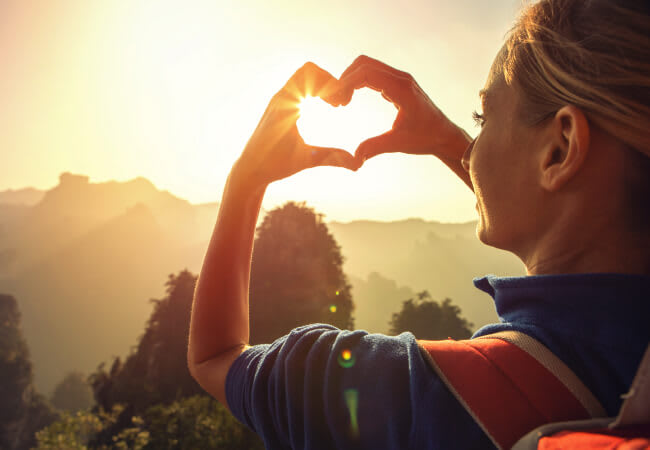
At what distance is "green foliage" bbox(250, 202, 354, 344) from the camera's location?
61.2 ft

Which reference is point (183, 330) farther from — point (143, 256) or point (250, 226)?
point (143, 256)

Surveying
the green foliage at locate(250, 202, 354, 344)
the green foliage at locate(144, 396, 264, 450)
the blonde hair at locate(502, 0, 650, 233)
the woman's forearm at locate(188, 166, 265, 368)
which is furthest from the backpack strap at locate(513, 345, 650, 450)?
the green foliage at locate(250, 202, 354, 344)

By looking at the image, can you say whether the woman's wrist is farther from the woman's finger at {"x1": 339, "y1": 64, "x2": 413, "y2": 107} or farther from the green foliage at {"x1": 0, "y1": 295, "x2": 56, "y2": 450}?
the green foliage at {"x1": 0, "y1": 295, "x2": 56, "y2": 450}

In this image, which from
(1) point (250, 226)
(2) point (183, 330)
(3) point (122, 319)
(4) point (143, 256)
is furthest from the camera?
(4) point (143, 256)

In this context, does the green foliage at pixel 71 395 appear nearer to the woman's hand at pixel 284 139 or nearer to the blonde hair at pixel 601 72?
the woman's hand at pixel 284 139

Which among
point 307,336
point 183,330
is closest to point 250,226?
point 307,336

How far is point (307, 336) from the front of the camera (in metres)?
1.11

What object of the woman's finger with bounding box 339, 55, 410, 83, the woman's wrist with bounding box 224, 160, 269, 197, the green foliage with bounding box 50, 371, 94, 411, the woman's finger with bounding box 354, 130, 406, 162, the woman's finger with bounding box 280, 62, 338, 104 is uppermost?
the woman's finger with bounding box 339, 55, 410, 83

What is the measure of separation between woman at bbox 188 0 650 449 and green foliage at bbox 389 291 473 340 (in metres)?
38.9

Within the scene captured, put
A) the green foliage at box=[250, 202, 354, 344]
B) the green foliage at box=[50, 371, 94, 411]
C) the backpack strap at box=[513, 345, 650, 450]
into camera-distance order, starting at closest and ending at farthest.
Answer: the backpack strap at box=[513, 345, 650, 450]
the green foliage at box=[250, 202, 354, 344]
the green foliage at box=[50, 371, 94, 411]

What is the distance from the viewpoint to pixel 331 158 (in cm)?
170

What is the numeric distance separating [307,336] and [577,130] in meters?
1.06

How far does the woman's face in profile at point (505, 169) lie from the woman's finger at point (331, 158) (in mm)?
563

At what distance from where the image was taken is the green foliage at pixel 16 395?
51.5m
